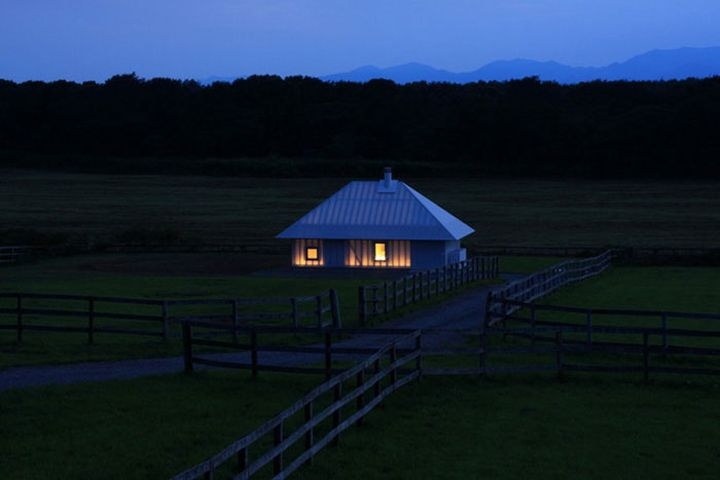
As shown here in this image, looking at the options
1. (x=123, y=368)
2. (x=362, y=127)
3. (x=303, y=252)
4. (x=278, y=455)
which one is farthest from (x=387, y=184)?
(x=362, y=127)

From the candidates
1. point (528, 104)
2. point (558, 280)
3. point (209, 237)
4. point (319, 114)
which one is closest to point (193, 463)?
point (558, 280)

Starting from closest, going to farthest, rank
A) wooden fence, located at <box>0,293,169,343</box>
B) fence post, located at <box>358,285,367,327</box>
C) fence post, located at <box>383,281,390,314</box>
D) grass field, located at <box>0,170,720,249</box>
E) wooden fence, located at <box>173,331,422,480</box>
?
wooden fence, located at <box>173,331,422,480</box> → wooden fence, located at <box>0,293,169,343</box> → fence post, located at <box>358,285,367,327</box> → fence post, located at <box>383,281,390,314</box> → grass field, located at <box>0,170,720,249</box>

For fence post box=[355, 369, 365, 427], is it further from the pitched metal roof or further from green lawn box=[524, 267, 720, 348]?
the pitched metal roof

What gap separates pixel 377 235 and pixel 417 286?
14398 mm

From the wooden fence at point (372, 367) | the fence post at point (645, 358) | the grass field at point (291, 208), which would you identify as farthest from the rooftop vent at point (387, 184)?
the fence post at point (645, 358)

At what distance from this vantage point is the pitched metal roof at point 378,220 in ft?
175

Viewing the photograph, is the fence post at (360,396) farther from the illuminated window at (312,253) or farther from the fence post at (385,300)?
the illuminated window at (312,253)

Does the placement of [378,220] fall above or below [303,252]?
above

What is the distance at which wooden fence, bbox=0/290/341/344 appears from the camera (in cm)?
2511

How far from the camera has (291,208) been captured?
3836 inches

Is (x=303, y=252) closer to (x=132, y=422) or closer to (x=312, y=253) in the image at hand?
(x=312, y=253)

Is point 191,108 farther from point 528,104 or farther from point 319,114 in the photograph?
point 528,104

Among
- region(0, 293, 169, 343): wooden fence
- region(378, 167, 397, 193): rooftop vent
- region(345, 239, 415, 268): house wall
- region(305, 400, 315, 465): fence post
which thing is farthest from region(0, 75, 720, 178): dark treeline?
region(305, 400, 315, 465): fence post

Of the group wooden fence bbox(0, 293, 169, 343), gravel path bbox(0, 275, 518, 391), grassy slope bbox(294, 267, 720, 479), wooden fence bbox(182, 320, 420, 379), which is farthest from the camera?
wooden fence bbox(0, 293, 169, 343)
